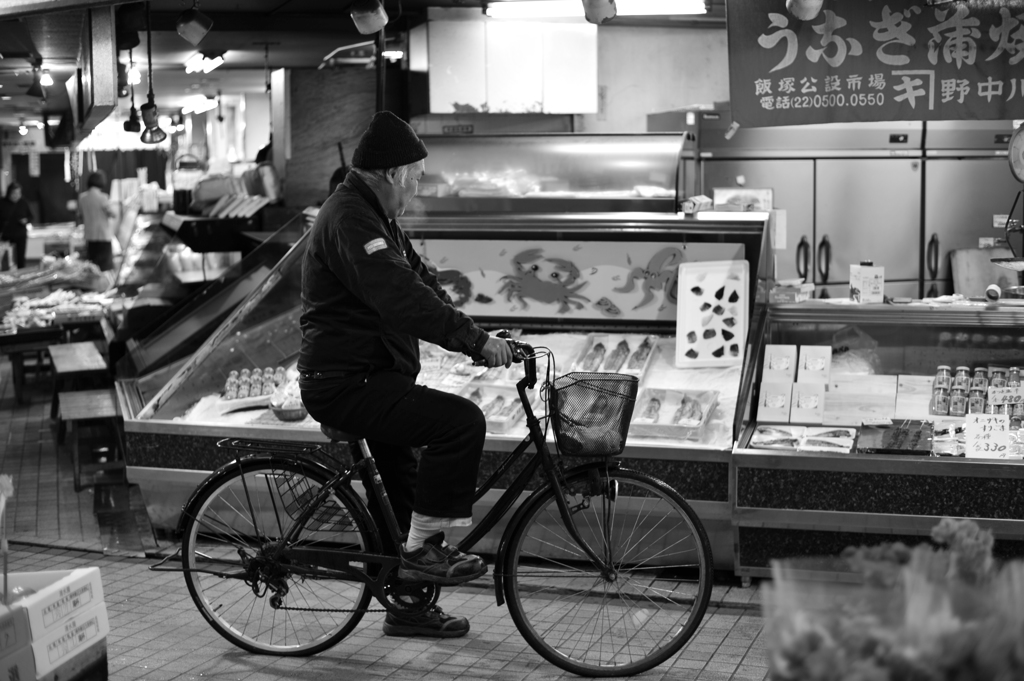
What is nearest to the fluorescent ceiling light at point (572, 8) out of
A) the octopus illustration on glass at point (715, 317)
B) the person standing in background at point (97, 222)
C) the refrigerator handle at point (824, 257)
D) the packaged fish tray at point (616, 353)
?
the octopus illustration on glass at point (715, 317)

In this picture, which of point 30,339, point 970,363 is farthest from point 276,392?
point 30,339

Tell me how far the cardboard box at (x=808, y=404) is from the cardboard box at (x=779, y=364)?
0.39 ft

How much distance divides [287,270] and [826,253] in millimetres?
5361

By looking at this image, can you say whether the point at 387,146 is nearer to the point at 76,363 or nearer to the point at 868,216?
the point at 76,363

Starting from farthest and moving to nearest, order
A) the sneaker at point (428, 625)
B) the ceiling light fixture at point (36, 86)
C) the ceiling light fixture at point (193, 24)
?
the ceiling light fixture at point (36, 86), the ceiling light fixture at point (193, 24), the sneaker at point (428, 625)

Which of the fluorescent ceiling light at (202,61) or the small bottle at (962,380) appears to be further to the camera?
the fluorescent ceiling light at (202,61)

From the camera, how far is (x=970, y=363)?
5.80 meters

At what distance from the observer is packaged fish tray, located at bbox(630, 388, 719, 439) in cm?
538

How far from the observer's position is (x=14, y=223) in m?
23.7

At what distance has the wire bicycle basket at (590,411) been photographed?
13.4 ft

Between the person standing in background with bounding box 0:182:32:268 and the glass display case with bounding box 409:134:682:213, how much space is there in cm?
1862

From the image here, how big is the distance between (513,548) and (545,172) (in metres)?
3.96

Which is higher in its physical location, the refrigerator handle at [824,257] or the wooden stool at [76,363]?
the refrigerator handle at [824,257]

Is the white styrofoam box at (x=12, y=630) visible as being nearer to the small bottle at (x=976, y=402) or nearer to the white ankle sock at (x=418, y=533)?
the white ankle sock at (x=418, y=533)
